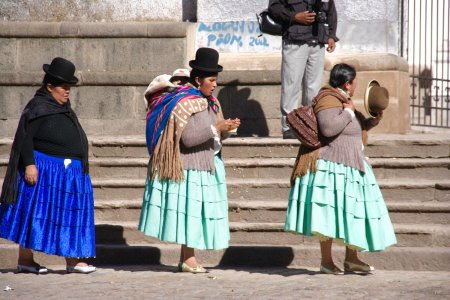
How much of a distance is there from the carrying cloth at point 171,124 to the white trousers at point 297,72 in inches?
102

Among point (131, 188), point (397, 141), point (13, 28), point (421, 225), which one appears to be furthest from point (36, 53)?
point (421, 225)

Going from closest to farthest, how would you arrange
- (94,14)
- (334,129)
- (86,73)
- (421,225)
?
(334,129) → (421,225) → (86,73) → (94,14)

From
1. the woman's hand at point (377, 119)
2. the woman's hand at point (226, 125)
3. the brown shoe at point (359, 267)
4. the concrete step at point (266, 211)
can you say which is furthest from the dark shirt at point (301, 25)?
the brown shoe at point (359, 267)

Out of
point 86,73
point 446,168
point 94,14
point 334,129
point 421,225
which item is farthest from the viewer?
point 94,14

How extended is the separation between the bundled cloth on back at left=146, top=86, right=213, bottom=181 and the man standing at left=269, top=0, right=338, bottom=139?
8.70 feet

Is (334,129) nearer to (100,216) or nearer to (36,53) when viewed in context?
(100,216)

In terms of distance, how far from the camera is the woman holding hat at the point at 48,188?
927 centimetres

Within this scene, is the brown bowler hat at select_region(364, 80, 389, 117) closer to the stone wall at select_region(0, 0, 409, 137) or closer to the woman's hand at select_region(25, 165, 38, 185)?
the woman's hand at select_region(25, 165, 38, 185)

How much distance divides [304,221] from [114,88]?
460cm

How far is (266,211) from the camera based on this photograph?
34.5ft

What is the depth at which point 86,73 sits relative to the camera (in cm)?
1308

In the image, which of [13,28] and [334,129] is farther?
[13,28]

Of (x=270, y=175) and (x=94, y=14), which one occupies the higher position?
(x=94, y=14)

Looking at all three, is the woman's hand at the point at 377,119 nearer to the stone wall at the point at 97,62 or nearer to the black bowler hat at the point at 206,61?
the black bowler hat at the point at 206,61
